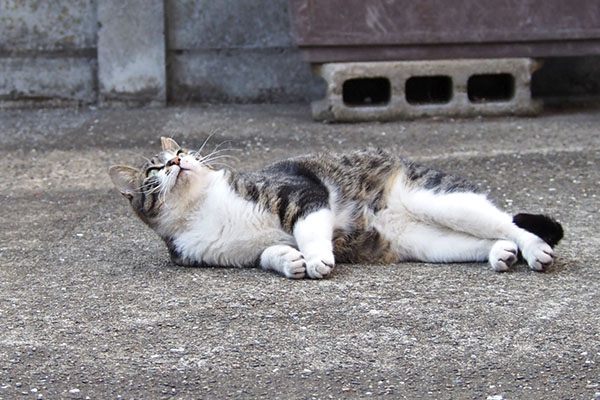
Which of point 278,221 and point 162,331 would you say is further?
point 278,221

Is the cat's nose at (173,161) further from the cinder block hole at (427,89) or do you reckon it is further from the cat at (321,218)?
the cinder block hole at (427,89)

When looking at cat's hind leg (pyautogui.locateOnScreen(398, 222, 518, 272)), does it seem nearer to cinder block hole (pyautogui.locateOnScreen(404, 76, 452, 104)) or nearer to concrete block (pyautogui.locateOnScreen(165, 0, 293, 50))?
cinder block hole (pyautogui.locateOnScreen(404, 76, 452, 104))

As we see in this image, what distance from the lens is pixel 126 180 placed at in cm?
365

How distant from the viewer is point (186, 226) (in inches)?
137

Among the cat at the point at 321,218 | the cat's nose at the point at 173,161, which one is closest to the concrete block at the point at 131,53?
the cat at the point at 321,218

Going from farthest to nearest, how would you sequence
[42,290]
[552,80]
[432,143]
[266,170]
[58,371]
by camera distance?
1. [552,80]
2. [432,143]
3. [266,170]
4. [42,290]
5. [58,371]

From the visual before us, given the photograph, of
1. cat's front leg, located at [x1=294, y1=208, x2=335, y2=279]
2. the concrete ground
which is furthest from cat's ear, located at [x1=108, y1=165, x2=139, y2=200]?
cat's front leg, located at [x1=294, y1=208, x2=335, y2=279]

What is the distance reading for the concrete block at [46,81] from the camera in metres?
7.39

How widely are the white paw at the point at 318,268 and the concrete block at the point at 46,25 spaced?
16.1ft

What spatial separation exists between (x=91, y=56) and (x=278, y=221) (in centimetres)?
462

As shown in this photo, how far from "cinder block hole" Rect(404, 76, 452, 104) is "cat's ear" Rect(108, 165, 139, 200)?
3.73 metres

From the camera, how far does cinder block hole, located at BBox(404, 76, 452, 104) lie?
22.7 ft

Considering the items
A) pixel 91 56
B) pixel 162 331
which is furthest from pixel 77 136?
pixel 162 331

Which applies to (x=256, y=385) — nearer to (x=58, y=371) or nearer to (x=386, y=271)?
(x=58, y=371)
